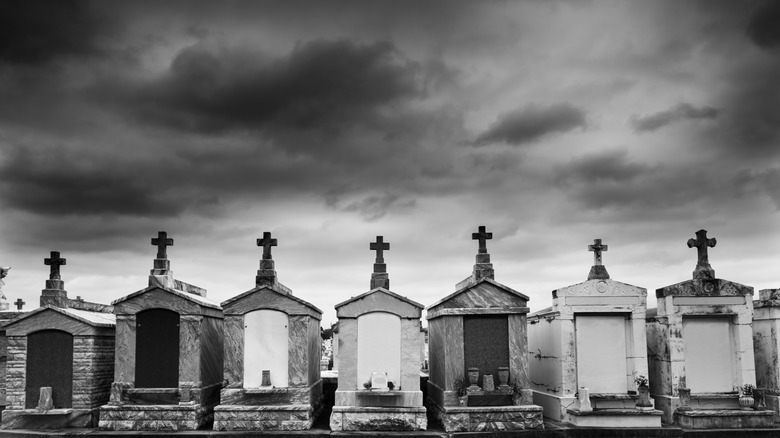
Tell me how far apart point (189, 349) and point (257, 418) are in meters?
2.17

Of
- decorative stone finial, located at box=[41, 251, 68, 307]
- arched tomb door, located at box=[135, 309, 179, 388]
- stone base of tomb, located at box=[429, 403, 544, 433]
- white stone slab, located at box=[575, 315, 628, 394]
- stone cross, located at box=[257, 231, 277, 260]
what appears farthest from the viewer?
stone cross, located at box=[257, 231, 277, 260]

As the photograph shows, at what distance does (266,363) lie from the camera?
584 inches

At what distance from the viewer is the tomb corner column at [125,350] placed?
48.5ft

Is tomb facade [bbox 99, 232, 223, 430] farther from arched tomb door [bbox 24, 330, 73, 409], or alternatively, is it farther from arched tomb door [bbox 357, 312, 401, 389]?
arched tomb door [bbox 357, 312, 401, 389]

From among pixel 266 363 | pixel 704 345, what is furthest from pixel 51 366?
pixel 704 345

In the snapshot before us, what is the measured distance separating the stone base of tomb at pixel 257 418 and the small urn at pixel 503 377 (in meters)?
4.29

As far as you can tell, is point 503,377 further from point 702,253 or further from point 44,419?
point 44,419

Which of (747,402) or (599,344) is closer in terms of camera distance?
(747,402)

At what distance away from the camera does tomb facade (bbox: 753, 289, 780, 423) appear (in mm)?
15555

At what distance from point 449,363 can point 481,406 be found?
3.75ft

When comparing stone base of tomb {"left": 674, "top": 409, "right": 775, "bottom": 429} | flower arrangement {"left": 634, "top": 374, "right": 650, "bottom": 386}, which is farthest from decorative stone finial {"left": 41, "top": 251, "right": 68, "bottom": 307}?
stone base of tomb {"left": 674, "top": 409, "right": 775, "bottom": 429}

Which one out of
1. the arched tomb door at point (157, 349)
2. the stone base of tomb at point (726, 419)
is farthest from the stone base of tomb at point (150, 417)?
the stone base of tomb at point (726, 419)

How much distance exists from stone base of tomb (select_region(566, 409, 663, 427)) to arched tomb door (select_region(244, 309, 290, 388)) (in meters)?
6.67

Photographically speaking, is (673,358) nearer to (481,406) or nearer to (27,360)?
(481,406)
